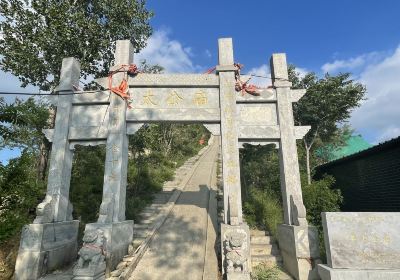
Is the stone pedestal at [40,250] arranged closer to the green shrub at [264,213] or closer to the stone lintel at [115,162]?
the stone lintel at [115,162]

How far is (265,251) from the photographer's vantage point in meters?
7.40

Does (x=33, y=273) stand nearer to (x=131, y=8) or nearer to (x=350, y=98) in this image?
(x=131, y=8)

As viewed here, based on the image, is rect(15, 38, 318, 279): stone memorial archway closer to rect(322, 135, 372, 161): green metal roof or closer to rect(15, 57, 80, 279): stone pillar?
rect(15, 57, 80, 279): stone pillar

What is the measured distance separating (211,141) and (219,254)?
119ft

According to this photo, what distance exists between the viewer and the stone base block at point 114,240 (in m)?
6.25

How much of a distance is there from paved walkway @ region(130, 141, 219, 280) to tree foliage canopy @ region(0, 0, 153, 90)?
7.26 metres

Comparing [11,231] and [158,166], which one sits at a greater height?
[158,166]

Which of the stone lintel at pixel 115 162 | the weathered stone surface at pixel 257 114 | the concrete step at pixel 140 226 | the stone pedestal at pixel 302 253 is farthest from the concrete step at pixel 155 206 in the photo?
the stone pedestal at pixel 302 253

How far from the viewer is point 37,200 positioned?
887cm

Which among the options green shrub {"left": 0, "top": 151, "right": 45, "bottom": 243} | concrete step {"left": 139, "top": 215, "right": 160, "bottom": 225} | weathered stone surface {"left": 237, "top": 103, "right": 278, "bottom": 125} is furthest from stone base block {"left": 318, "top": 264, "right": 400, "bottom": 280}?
green shrub {"left": 0, "top": 151, "right": 45, "bottom": 243}

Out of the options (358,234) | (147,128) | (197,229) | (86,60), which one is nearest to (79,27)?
(86,60)

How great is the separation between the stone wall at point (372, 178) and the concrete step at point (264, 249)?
13.0ft

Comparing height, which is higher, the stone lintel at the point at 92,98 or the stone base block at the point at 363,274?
the stone lintel at the point at 92,98

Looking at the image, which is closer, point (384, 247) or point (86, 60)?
point (384, 247)
